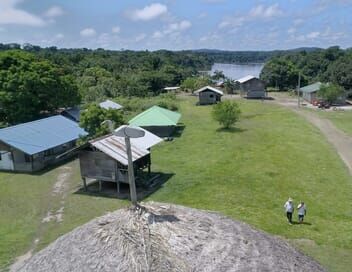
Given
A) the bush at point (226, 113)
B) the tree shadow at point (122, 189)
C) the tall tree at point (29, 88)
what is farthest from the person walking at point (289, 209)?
the tall tree at point (29, 88)

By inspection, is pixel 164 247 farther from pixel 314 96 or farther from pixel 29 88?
pixel 314 96

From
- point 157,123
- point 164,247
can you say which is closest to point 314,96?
point 157,123

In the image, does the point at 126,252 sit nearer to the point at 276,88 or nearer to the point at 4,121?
the point at 4,121

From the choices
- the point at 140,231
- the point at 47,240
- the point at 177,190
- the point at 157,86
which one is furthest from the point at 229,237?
the point at 157,86

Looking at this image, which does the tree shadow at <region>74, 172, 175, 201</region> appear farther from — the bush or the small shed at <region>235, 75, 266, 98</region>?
the small shed at <region>235, 75, 266, 98</region>

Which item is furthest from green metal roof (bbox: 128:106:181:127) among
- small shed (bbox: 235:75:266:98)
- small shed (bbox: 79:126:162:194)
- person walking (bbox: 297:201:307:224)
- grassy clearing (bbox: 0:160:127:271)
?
small shed (bbox: 235:75:266:98)

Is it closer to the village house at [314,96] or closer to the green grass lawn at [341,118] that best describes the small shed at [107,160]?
the green grass lawn at [341,118]
